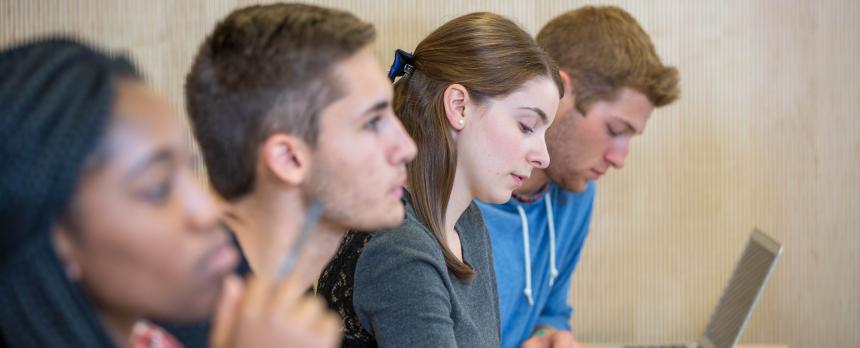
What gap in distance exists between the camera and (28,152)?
0.58m

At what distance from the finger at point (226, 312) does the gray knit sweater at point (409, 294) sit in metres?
0.40

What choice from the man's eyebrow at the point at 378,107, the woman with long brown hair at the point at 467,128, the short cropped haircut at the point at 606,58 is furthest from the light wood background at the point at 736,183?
the man's eyebrow at the point at 378,107

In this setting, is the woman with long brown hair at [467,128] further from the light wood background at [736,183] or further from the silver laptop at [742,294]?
the light wood background at [736,183]

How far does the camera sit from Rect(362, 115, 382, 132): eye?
0.87 m

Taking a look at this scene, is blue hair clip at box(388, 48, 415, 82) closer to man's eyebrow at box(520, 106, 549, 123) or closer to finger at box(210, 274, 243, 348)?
man's eyebrow at box(520, 106, 549, 123)

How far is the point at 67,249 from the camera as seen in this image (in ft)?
1.98

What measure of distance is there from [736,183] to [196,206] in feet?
5.49

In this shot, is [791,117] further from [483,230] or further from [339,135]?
[339,135]

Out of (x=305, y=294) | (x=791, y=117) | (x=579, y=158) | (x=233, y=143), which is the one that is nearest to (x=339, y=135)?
(x=233, y=143)

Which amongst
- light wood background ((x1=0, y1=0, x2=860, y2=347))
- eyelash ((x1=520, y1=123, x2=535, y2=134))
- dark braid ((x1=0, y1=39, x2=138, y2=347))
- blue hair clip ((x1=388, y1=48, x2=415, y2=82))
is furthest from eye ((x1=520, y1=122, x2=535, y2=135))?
light wood background ((x1=0, y1=0, x2=860, y2=347))

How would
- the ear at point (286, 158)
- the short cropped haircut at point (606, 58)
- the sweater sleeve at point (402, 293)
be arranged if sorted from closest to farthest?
1. the ear at point (286, 158)
2. the sweater sleeve at point (402, 293)
3. the short cropped haircut at point (606, 58)

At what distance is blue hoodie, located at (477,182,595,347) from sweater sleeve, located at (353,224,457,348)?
510 millimetres

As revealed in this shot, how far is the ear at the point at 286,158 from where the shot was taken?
830 millimetres

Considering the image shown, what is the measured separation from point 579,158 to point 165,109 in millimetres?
1130
